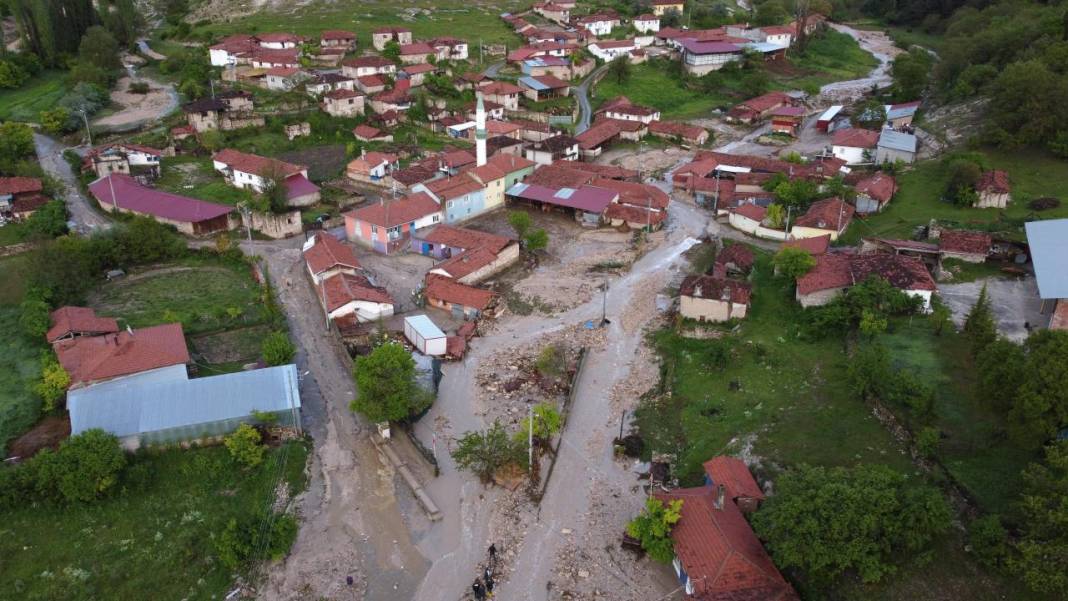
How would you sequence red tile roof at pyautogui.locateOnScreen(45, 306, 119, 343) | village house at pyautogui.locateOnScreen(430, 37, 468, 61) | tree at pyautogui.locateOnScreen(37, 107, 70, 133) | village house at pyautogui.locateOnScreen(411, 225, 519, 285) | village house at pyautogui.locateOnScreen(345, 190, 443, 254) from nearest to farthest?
1. red tile roof at pyautogui.locateOnScreen(45, 306, 119, 343)
2. village house at pyautogui.locateOnScreen(411, 225, 519, 285)
3. village house at pyautogui.locateOnScreen(345, 190, 443, 254)
4. tree at pyautogui.locateOnScreen(37, 107, 70, 133)
5. village house at pyautogui.locateOnScreen(430, 37, 468, 61)

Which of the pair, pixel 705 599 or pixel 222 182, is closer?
pixel 705 599

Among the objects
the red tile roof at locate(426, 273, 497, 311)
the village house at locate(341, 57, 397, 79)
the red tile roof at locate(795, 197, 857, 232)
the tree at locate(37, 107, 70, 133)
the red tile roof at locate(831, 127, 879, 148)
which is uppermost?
the village house at locate(341, 57, 397, 79)

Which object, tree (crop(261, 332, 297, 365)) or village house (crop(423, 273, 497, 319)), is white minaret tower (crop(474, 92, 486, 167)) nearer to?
village house (crop(423, 273, 497, 319))

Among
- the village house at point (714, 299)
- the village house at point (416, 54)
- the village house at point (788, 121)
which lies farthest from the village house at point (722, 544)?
the village house at point (416, 54)

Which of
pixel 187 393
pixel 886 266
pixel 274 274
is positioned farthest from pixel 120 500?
pixel 886 266

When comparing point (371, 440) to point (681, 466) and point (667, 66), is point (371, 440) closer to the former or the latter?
point (681, 466)

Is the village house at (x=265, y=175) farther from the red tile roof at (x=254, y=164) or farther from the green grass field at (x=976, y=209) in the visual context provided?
the green grass field at (x=976, y=209)

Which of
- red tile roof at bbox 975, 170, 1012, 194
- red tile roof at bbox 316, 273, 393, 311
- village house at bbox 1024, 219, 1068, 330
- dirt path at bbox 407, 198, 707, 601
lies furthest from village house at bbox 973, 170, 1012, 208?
red tile roof at bbox 316, 273, 393, 311
